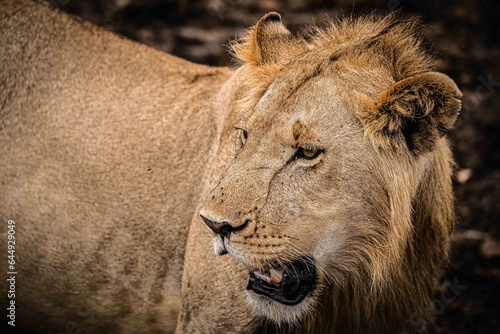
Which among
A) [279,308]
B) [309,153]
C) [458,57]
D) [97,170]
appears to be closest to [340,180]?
[309,153]

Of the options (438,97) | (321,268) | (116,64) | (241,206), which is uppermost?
(116,64)

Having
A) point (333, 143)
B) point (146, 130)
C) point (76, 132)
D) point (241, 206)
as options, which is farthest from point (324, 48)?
point (76, 132)

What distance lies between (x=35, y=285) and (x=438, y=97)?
276 cm

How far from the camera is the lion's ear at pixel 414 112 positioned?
3111 millimetres

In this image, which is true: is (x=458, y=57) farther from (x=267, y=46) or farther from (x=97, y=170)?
(x=97, y=170)

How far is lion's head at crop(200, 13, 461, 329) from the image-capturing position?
317 centimetres

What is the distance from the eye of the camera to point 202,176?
4.33 metres

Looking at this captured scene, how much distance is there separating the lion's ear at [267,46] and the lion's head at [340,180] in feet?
0.68

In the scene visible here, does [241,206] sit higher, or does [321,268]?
[241,206]

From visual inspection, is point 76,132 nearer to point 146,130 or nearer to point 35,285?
point 146,130

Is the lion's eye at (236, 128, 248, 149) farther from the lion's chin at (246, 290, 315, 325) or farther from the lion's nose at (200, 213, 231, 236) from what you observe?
the lion's chin at (246, 290, 315, 325)

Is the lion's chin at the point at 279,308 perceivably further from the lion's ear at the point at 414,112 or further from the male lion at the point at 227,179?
the lion's ear at the point at 414,112

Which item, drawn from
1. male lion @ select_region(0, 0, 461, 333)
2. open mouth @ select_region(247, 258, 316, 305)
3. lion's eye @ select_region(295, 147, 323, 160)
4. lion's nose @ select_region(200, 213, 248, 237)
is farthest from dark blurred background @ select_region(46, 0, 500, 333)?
lion's nose @ select_region(200, 213, 248, 237)

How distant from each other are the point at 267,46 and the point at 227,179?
96 cm
